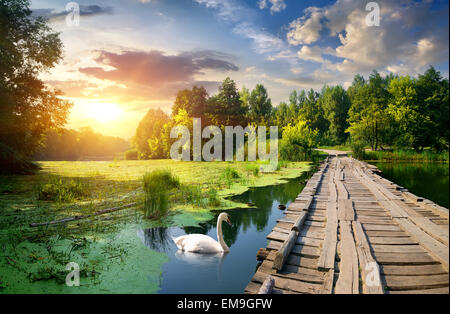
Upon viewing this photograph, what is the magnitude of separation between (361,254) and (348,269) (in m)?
0.56

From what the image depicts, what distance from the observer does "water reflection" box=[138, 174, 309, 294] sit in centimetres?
358

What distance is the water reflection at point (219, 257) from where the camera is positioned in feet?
11.8

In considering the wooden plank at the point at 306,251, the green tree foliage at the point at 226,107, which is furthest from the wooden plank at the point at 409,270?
the green tree foliage at the point at 226,107

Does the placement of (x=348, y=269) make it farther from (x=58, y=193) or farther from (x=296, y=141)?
(x=296, y=141)

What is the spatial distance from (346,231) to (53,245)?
5.52 meters

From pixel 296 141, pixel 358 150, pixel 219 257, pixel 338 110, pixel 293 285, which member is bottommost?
pixel 219 257

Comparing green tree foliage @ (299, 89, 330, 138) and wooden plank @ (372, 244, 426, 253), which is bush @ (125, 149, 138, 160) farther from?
wooden plank @ (372, 244, 426, 253)

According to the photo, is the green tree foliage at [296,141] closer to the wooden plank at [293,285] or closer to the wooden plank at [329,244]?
the wooden plank at [329,244]

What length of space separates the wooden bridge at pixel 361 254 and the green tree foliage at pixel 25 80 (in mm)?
14473

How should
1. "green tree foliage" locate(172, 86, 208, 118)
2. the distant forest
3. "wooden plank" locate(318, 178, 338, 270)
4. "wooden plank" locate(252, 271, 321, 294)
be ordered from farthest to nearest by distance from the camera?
the distant forest, "green tree foliage" locate(172, 86, 208, 118), "wooden plank" locate(318, 178, 338, 270), "wooden plank" locate(252, 271, 321, 294)

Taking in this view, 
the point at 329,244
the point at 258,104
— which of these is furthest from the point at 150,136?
the point at 329,244

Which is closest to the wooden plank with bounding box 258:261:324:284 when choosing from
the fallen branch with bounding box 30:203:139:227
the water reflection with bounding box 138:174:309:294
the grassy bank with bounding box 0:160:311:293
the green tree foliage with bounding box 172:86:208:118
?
the water reflection with bounding box 138:174:309:294

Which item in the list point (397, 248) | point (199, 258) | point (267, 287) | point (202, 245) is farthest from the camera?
point (202, 245)

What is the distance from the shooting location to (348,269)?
2.82 m
